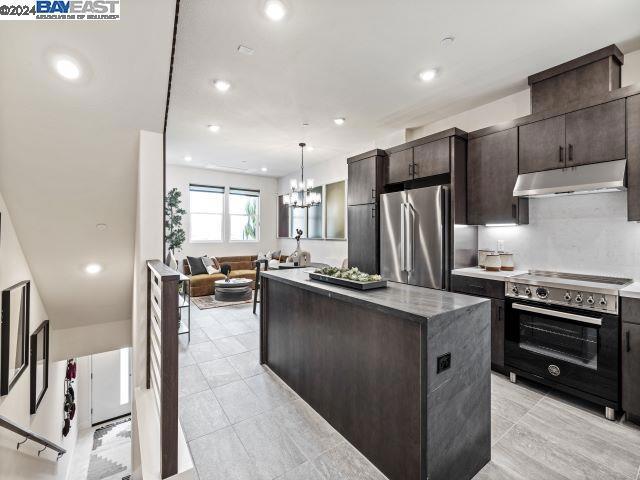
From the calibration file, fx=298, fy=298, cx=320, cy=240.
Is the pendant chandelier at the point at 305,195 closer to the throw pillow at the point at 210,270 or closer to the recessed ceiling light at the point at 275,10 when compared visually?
the throw pillow at the point at 210,270

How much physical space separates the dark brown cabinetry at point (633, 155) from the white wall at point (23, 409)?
4.97m

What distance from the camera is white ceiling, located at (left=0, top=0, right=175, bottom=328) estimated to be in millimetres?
1718

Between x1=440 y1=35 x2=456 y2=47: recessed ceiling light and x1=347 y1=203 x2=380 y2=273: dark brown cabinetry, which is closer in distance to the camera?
x1=440 y1=35 x2=456 y2=47: recessed ceiling light

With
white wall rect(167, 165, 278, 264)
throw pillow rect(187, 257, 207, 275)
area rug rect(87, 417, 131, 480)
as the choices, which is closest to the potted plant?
throw pillow rect(187, 257, 207, 275)

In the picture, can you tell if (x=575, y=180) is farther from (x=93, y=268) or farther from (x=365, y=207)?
(x=93, y=268)

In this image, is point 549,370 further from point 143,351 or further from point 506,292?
point 143,351

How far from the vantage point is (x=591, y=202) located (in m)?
2.79

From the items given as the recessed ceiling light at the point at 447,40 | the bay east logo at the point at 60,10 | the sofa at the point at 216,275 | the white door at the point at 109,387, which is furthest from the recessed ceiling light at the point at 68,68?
the white door at the point at 109,387

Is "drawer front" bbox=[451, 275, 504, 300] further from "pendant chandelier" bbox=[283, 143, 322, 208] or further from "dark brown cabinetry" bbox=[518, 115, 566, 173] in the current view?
"pendant chandelier" bbox=[283, 143, 322, 208]

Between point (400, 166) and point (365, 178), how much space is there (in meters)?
0.54

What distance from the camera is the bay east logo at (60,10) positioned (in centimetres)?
160

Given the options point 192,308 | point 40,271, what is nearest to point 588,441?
point 40,271

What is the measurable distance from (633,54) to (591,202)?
1.33 metres

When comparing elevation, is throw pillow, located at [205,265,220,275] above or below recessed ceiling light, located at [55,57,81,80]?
below
